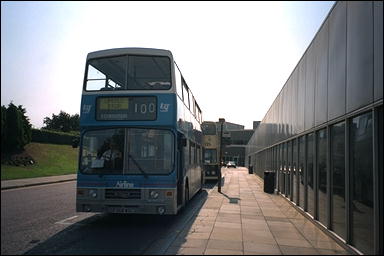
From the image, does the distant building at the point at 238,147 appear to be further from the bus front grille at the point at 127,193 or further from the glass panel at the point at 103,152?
the bus front grille at the point at 127,193

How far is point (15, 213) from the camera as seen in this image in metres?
12.2

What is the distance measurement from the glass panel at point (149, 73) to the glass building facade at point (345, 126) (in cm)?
411

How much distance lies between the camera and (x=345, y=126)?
8.73 meters

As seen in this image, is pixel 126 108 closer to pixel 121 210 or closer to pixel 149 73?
pixel 149 73

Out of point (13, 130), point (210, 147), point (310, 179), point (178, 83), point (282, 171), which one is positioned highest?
point (178, 83)

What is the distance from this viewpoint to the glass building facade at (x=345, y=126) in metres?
6.99

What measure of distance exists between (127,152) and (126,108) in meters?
1.14

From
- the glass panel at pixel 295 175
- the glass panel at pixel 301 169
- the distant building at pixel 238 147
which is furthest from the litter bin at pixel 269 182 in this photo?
the distant building at pixel 238 147

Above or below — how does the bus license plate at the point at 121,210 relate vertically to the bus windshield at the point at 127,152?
below

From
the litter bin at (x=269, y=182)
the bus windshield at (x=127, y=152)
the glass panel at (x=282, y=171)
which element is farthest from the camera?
the litter bin at (x=269, y=182)

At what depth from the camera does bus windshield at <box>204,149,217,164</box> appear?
3253 cm

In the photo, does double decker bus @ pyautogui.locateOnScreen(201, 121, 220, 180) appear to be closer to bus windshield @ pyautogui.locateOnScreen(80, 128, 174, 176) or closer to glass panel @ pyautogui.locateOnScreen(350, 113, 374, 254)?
bus windshield @ pyautogui.locateOnScreen(80, 128, 174, 176)

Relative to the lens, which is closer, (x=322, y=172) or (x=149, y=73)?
(x=322, y=172)

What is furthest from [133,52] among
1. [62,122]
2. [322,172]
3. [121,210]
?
[62,122]
